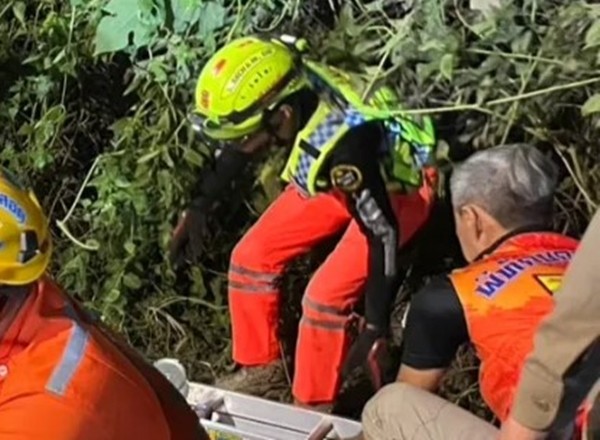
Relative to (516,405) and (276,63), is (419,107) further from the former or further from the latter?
(516,405)

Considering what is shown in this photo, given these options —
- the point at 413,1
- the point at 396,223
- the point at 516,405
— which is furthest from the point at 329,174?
the point at 516,405

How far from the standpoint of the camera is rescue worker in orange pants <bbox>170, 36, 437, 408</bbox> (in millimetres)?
5133

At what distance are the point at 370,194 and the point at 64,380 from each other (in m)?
2.03

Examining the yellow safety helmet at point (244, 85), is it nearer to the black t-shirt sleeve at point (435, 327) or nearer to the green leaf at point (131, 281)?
the green leaf at point (131, 281)

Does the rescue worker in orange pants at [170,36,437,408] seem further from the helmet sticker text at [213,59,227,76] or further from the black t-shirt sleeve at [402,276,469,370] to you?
the black t-shirt sleeve at [402,276,469,370]

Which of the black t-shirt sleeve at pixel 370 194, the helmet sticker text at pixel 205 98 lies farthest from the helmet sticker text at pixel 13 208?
the helmet sticker text at pixel 205 98

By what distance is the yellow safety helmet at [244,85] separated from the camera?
203 inches

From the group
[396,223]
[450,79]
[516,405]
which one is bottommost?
[396,223]

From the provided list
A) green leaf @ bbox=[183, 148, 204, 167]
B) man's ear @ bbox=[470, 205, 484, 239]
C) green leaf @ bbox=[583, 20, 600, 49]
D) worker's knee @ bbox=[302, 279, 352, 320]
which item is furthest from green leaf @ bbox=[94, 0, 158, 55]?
man's ear @ bbox=[470, 205, 484, 239]

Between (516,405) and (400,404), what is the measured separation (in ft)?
3.28

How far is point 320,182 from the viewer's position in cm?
517

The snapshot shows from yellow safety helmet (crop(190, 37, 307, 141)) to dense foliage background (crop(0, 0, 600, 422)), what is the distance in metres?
0.30

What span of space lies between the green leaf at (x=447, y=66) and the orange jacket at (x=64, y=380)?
1.93 metres

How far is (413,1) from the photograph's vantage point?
544cm
